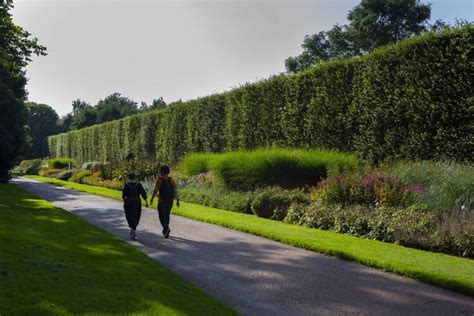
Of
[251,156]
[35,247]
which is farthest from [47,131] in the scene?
[35,247]

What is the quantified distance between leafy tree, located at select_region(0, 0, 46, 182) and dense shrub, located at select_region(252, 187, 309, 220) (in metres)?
10.5

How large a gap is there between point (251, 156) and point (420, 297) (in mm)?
11919

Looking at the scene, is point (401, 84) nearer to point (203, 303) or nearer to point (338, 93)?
point (338, 93)

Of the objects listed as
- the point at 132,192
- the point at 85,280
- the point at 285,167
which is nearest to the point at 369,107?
the point at 285,167

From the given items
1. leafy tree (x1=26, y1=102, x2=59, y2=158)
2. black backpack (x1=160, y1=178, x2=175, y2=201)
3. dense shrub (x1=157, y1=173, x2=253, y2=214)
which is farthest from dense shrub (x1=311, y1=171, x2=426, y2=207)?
leafy tree (x1=26, y1=102, x2=59, y2=158)

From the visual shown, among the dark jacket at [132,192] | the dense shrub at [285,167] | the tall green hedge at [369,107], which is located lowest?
the dark jacket at [132,192]

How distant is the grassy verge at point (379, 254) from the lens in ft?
22.6

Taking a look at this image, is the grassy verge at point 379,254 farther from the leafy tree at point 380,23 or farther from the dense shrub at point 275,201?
the leafy tree at point 380,23

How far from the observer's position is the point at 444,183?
10.8m

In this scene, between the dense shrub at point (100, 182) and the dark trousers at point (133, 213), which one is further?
the dense shrub at point (100, 182)

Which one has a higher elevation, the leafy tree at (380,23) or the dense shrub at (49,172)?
the leafy tree at (380,23)

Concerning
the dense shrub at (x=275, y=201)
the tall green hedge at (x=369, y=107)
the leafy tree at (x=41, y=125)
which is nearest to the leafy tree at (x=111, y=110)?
the leafy tree at (x=41, y=125)

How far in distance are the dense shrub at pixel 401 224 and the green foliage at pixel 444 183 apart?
1.47 feet

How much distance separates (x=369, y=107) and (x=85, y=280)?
12679 millimetres
